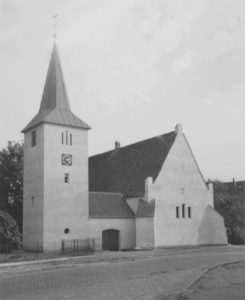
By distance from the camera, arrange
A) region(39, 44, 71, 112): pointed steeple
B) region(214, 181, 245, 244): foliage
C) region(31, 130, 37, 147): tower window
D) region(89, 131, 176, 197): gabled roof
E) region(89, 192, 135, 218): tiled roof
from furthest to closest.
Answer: region(214, 181, 245, 244): foliage, region(89, 131, 176, 197): gabled roof, region(39, 44, 71, 112): pointed steeple, region(89, 192, 135, 218): tiled roof, region(31, 130, 37, 147): tower window

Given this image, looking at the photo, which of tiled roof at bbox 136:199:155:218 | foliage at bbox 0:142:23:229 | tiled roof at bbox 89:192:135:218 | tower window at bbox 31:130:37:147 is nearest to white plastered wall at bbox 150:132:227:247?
tiled roof at bbox 136:199:155:218

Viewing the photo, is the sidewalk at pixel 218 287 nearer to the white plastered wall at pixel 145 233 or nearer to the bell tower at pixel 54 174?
the white plastered wall at pixel 145 233

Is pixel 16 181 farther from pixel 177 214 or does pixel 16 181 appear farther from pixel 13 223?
pixel 177 214

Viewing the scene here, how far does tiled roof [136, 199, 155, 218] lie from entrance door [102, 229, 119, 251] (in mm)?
2645

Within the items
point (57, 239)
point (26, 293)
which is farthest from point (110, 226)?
point (26, 293)

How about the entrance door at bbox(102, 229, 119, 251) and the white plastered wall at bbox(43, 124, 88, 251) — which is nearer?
the white plastered wall at bbox(43, 124, 88, 251)

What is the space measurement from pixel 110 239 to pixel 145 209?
4.12 metres

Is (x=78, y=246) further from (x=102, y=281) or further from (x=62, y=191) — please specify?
(x=102, y=281)

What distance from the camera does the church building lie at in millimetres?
36688

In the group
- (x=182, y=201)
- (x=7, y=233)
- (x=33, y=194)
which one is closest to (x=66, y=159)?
(x=33, y=194)

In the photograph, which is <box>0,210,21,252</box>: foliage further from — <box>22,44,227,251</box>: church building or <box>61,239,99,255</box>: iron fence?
<box>61,239,99,255</box>: iron fence

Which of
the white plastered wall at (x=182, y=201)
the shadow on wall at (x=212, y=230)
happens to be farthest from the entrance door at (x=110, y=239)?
the shadow on wall at (x=212, y=230)

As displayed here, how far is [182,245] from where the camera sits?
40625mm

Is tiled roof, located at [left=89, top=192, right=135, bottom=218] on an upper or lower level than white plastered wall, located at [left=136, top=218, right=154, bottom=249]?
upper
